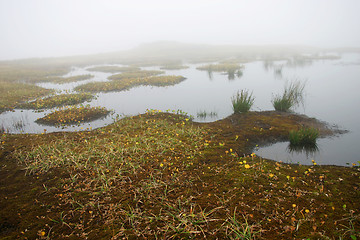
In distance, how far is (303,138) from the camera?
7.77 m

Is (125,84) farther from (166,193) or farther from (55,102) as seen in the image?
(166,193)

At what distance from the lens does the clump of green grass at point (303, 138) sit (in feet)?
25.2

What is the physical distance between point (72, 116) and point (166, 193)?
32.8ft

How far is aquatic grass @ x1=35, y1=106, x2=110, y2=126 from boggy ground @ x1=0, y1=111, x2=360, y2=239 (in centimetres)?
439

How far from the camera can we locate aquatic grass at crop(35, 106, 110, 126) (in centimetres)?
1183

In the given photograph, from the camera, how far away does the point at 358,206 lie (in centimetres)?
384

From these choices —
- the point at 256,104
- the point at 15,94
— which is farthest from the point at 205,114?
the point at 15,94

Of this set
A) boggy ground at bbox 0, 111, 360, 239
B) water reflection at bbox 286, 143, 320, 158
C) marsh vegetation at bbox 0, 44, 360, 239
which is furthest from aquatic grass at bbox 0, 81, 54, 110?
water reflection at bbox 286, 143, 320, 158

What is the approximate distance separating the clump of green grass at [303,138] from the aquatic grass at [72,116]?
10.6m

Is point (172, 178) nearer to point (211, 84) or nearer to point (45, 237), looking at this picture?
point (45, 237)

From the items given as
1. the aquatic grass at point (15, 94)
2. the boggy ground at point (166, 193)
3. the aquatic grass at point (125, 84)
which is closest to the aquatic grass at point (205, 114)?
the boggy ground at point (166, 193)

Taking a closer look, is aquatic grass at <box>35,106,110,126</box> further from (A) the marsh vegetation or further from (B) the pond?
(A) the marsh vegetation

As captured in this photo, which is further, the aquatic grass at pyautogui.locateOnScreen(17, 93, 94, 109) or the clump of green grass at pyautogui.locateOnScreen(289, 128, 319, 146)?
the aquatic grass at pyautogui.locateOnScreen(17, 93, 94, 109)

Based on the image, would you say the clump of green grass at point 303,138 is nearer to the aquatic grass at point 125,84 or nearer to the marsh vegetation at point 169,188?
the marsh vegetation at point 169,188
